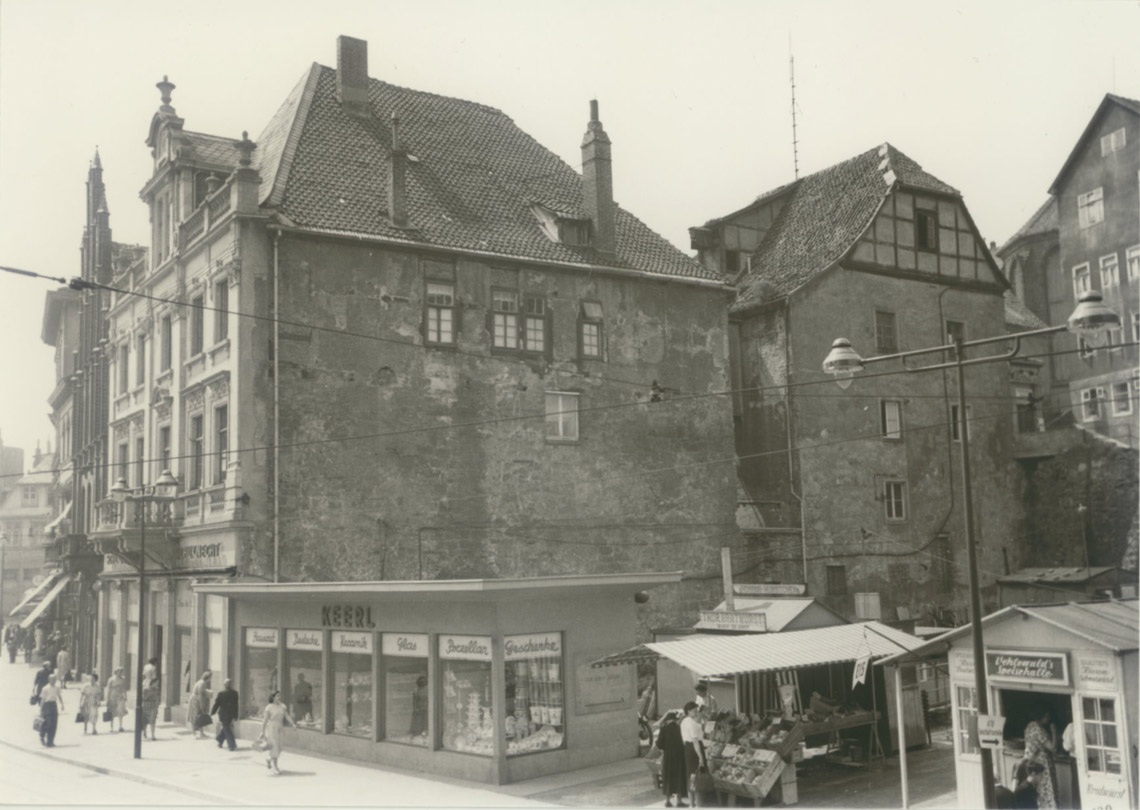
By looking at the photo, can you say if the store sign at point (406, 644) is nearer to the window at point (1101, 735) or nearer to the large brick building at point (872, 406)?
the window at point (1101, 735)

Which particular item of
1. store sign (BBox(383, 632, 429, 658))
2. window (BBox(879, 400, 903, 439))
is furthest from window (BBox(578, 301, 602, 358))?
store sign (BBox(383, 632, 429, 658))

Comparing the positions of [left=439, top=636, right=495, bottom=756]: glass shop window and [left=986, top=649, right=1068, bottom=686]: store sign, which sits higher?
[left=986, top=649, right=1068, bottom=686]: store sign

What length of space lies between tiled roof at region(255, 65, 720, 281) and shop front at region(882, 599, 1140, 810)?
18.6 meters

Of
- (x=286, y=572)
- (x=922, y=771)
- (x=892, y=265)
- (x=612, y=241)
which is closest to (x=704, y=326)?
(x=612, y=241)

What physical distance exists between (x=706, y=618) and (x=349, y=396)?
11104 millimetres

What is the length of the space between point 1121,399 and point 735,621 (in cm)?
→ 1853

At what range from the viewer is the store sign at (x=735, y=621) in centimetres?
2177

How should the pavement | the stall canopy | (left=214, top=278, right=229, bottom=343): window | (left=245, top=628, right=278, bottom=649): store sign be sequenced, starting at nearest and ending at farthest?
the pavement
the stall canopy
(left=245, top=628, right=278, bottom=649): store sign
(left=214, top=278, right=229, bottom=343): window

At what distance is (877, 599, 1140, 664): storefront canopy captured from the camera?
1409cm

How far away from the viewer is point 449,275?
3033 centimetres

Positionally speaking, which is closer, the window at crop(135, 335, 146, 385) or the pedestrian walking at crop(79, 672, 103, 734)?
the pedestrian walking at crop(79, 672, 103, 734)

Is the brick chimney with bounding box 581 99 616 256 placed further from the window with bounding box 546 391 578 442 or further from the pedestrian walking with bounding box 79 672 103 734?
the pedestrian walking with bounding box 79 672 103 734

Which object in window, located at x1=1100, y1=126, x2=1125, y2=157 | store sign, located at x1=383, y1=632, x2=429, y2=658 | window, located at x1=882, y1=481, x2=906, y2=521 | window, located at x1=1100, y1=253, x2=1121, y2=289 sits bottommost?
store sign, located at x1=383, y1=632, x2=429, y2=658

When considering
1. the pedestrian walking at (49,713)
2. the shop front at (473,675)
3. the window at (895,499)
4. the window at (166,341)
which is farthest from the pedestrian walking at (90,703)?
the window at (895,499)
